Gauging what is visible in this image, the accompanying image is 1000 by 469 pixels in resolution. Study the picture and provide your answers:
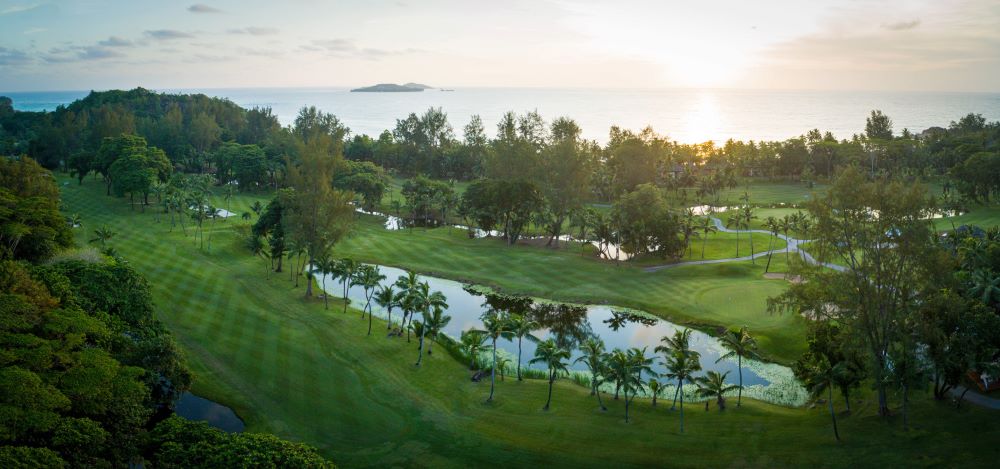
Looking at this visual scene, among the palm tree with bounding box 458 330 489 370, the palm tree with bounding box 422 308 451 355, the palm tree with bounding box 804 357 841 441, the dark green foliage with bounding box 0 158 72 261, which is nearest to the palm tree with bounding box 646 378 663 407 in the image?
the palm tree with bounding box 804 357 841 441

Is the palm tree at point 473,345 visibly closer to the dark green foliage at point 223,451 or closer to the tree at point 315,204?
the dark green foliage at point 223,451

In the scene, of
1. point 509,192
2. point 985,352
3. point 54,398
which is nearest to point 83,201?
point 509,192

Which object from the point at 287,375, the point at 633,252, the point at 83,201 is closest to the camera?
the point at 287,375

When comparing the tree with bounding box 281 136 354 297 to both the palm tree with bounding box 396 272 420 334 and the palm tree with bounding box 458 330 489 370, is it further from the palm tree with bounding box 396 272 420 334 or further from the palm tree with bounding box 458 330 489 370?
the palm tree with bounding box 458 330 489 370

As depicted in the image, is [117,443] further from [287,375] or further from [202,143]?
[202,143]

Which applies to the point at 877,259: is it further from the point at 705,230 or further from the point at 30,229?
the point at 30,229
